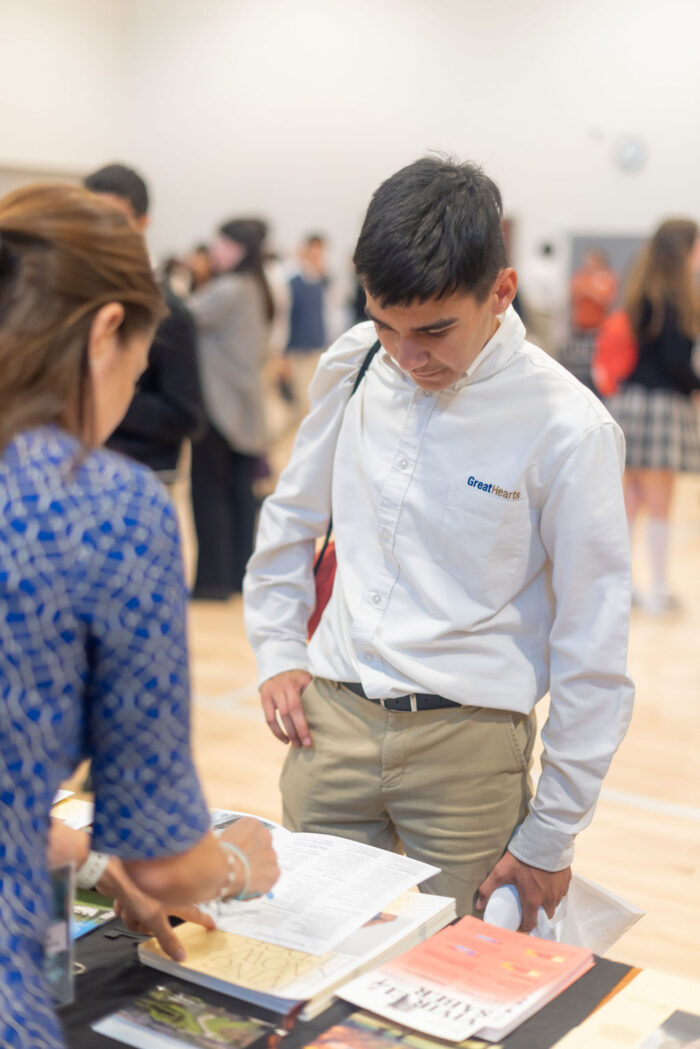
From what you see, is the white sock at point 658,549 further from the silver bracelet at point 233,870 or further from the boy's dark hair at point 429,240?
the silver bracelet at point 233,870

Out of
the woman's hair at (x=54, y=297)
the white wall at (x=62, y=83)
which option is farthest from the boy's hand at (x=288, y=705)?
the white wall at (x=62, y=83)

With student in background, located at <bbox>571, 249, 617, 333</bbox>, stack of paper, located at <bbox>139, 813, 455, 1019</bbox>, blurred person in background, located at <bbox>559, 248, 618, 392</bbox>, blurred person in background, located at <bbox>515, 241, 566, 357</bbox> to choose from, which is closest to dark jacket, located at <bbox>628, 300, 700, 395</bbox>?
stack of paper, located at <bbox>139, 813, 455, 1019</bbox>

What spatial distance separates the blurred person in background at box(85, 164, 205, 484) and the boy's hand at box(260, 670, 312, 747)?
5.04ft

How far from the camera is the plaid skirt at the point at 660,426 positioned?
5324mm

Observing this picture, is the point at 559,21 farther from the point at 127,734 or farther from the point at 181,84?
the point at 127,734

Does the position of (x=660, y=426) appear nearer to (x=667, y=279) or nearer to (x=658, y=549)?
(x=658, y=549)

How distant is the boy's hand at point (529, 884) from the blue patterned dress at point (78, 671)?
749mm

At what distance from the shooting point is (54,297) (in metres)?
0.88

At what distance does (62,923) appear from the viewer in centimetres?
96

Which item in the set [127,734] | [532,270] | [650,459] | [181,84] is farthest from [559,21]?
[127,734]

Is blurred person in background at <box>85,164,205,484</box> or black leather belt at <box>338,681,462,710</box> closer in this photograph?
black leather belt at <box>338,681,462,710</box>

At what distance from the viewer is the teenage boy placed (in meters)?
1.42

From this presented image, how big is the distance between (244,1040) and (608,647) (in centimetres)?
63

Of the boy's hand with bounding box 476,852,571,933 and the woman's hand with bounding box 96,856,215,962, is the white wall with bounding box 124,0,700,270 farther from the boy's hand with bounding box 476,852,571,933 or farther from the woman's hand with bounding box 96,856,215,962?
the woman's hand with bounding box 96,856,215,962
